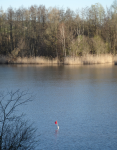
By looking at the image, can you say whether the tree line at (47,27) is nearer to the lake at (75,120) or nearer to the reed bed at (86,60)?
the reed bed at (86,60)

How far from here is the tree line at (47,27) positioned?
38156 millimetres

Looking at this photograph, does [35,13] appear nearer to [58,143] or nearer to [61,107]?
[61,107]

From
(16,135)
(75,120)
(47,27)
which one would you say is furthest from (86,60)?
(16,135)

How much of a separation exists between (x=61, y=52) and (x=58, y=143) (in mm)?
33599

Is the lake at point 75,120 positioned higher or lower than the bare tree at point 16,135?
lower

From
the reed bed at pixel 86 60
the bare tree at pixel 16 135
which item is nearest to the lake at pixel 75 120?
the bare tree at pixel 16 135

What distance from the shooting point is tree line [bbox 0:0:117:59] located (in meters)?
38.2

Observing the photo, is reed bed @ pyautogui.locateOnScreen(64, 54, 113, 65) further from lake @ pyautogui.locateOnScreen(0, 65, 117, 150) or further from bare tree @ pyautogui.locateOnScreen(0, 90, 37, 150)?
bare tree @ pyautogui.locateOnScreen(0, 90, 37, 150)

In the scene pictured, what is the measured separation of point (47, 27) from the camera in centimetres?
4019

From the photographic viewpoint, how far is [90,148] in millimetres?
4137

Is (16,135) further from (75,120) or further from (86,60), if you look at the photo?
(86,60)

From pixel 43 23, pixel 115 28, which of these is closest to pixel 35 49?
pixel 43 23

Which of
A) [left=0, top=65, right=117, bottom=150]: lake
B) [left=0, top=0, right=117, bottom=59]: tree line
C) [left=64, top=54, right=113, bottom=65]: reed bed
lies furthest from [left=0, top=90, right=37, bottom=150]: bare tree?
[left=0, top=0, right=117, bottom=59]: tree line

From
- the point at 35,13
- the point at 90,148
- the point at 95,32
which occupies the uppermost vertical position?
Result: the point at 35,13
